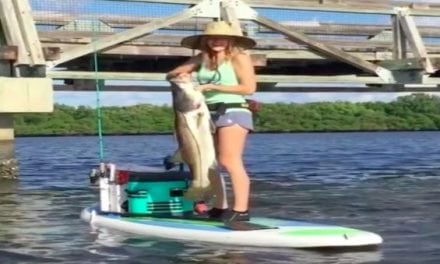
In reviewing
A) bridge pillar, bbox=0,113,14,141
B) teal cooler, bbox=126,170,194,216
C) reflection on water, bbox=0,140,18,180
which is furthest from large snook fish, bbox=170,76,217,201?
reflection on water, bbox=0,140,18,180

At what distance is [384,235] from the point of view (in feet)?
29.4

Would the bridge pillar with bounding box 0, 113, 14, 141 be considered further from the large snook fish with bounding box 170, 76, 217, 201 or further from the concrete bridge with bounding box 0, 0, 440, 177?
the large snook fish with bounding box 170, 76, 217, 201

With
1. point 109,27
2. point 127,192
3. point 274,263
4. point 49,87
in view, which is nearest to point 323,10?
point 109,27

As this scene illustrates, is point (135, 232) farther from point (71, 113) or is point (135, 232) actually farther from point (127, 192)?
point (71, 113)

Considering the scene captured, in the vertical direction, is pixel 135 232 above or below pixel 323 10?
below

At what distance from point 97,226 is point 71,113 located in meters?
93.5

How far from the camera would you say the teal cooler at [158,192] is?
30.2 ft

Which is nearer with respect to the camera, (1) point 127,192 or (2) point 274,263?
(2) point 274,263

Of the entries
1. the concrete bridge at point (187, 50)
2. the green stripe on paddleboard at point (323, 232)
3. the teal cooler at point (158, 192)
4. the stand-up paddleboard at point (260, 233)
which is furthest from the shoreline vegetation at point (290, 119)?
the green stripe on paddleboard at point (323, 232)

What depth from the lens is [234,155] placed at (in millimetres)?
8469

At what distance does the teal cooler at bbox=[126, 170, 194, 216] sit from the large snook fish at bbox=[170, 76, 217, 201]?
0.59 meters

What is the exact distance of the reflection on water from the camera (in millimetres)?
15516

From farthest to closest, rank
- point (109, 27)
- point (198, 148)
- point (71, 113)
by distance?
1. point (71, 113)
2. point (109, 27)
3. point (198, 148)

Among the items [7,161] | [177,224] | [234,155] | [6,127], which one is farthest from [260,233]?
[7,161]
